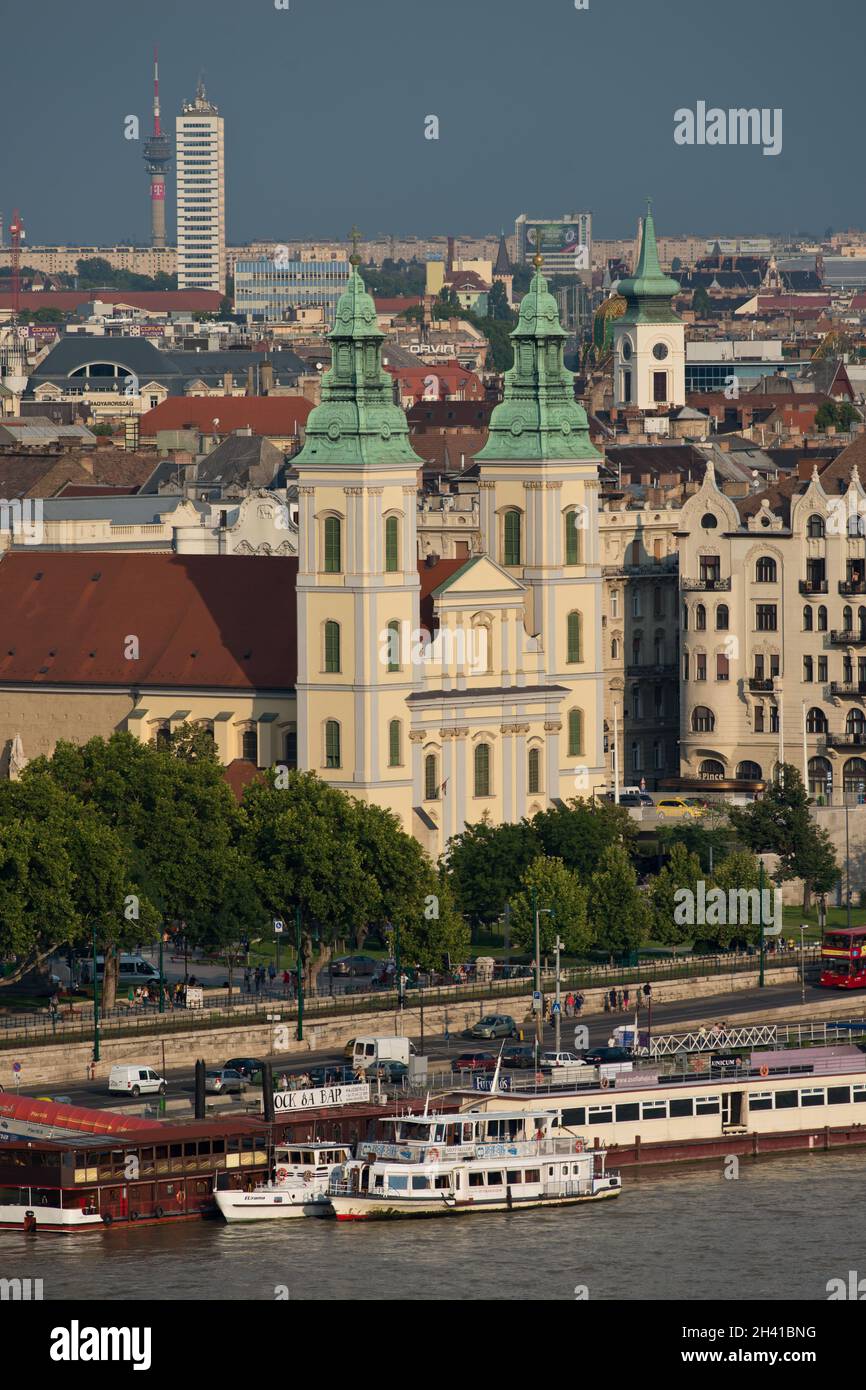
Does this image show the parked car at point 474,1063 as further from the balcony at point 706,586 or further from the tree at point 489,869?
the balcony at point 706,586

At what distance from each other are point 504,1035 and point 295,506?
5187cm

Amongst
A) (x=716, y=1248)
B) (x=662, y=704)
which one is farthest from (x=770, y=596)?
(x=716, y=1248)

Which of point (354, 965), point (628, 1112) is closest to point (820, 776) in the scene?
point (354, 965)

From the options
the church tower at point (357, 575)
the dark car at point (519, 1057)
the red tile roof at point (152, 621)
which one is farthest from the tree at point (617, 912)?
the red tile roof at point (152, 621)

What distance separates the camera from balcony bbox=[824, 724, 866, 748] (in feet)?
502

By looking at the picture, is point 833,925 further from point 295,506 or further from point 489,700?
point 295,506

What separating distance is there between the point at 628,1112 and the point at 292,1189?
1057 cm

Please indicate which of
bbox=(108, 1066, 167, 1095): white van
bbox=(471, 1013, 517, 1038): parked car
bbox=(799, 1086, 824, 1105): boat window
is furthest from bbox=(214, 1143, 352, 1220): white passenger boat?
bbox=(471, 1013, 517, 1038): parked car

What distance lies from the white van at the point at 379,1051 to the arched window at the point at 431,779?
2263cm

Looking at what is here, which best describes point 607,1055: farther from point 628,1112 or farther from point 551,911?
point 551,911

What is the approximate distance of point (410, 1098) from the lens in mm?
104438

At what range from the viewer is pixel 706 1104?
353 feet

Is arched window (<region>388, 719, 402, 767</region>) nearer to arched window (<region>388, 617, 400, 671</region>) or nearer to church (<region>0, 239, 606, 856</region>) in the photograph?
church (<region>0, 239, 606, 856</region>)

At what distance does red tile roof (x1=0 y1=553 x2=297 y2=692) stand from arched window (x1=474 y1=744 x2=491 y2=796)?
6.02 m
